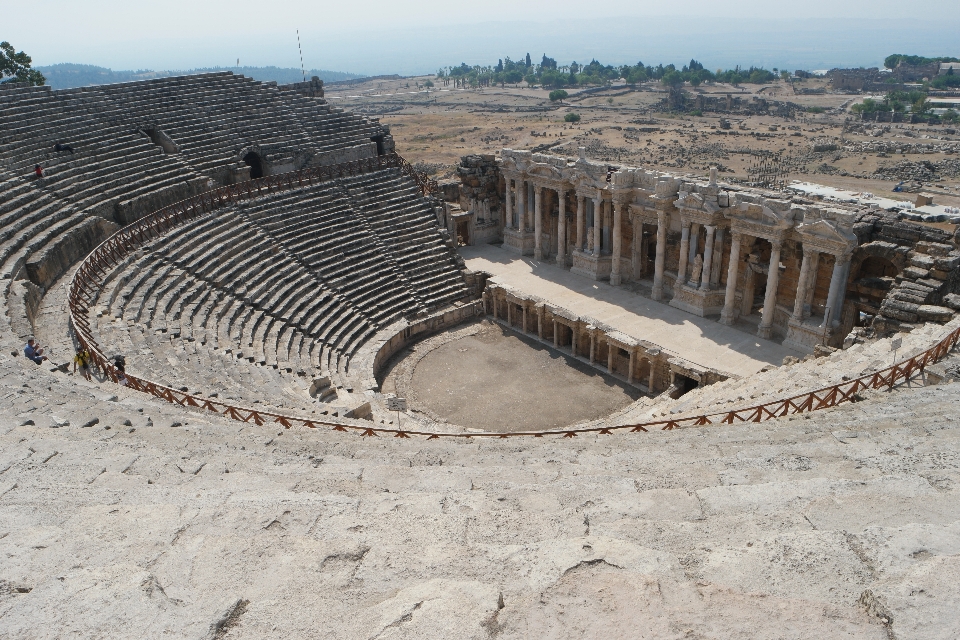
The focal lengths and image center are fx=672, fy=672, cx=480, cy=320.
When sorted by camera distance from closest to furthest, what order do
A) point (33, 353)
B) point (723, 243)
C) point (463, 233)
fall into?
point (33, 353) → point (723, 243) → point (463, 233)

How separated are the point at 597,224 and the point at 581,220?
1.24m

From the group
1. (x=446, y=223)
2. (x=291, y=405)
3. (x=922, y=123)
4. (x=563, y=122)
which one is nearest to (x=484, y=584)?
(x=291, y=405)

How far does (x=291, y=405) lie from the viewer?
1491cm

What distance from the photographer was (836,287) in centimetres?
2047

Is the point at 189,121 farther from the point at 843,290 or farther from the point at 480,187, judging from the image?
the point at 843,290

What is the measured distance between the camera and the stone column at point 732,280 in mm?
22672

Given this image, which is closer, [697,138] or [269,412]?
[269,412]

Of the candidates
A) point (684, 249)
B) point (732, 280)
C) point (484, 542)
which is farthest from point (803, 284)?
point (484, 542)

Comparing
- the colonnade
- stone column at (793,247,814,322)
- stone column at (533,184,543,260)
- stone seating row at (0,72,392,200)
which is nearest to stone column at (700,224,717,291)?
the colonnade

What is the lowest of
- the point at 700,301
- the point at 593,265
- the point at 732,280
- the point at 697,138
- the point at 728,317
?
the point at 697,138

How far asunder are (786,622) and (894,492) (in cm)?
267

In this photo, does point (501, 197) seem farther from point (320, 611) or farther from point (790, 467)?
point (320, 611)

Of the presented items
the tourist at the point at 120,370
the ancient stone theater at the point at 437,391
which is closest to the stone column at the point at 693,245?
the ancient stone theater at the point at 437,391

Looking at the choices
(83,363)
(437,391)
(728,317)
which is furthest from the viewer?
(728,317)
